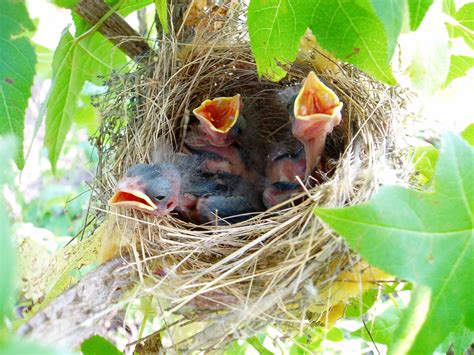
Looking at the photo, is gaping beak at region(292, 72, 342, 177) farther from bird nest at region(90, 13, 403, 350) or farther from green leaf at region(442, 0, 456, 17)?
green leaf at region(442, 0, 456, 17)

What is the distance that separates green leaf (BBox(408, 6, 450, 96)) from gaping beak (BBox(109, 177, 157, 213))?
550 millimetres

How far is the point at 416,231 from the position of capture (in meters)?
0.72

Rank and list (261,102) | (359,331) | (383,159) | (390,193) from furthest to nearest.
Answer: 1. (261,102)
2. (359,331)
3. (383,159)
4. (390,193)

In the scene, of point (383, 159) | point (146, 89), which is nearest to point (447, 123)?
point (383, 159)

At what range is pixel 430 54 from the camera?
3.10 ft

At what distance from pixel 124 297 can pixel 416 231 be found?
1.55 feet

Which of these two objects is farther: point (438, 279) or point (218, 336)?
point (218, 336)

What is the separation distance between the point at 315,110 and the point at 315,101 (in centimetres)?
2

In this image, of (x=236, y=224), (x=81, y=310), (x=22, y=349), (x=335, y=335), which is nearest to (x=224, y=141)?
(x=236, y=224)

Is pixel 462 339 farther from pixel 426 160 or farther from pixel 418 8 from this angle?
pixel 418 8

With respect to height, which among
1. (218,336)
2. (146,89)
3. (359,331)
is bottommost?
(359,331)

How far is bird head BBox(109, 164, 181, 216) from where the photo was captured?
109 cm

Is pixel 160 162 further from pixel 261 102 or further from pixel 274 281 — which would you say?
pixel 274 281

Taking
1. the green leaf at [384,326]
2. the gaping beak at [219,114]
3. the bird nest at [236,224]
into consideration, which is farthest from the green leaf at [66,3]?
the green leaf at [384,326]
